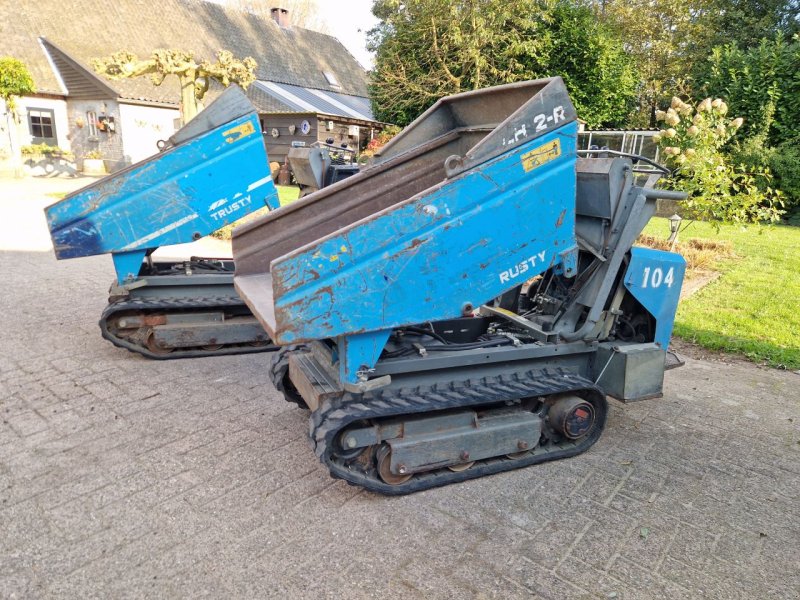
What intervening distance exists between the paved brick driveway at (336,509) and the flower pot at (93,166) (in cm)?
2169

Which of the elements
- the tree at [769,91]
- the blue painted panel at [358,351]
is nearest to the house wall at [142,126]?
the tree at [769,91]

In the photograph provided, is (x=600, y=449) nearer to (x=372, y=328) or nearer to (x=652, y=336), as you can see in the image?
(x=652, y=336)

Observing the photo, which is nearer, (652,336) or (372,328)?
(372,328)

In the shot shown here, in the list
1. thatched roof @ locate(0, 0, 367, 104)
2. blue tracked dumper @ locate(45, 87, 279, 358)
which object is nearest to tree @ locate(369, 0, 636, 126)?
thatched roof @ locate(0, 0, 367, 104)

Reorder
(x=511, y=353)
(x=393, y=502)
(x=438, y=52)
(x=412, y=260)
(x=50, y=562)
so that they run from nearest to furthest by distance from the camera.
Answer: (x=50, y=562) → (x=412, y=260) → (x=393, y=502) → (x=511, y=353) → (x=438, y=52)

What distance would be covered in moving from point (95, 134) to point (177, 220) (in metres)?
22.8

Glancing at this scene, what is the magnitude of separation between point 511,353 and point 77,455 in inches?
111

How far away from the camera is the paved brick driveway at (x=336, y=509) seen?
2.71m

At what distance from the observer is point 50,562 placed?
275cm

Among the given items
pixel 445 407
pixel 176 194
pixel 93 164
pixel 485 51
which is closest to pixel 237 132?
pixel 176 194

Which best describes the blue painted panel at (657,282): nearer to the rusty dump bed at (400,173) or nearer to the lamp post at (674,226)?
the rusty dump bed at (400,173)

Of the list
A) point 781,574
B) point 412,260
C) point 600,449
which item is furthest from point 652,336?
point 412,260

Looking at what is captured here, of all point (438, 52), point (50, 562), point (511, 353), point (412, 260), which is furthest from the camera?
point (438, 52)

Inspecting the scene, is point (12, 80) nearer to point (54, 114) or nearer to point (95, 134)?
point (95, 134)
